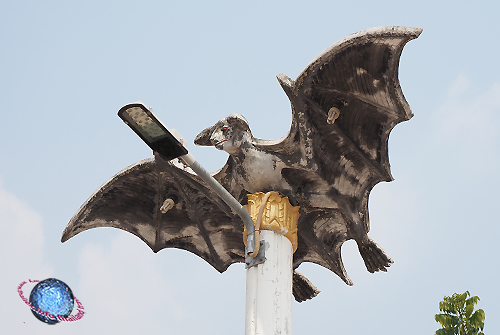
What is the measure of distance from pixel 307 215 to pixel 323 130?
1.56 m

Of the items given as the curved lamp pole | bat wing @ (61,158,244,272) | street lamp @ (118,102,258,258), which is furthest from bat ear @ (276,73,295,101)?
street lamp @ (118,102,258,258)

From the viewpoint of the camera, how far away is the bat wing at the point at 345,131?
378 inches

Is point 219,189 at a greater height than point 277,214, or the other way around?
point 277,214

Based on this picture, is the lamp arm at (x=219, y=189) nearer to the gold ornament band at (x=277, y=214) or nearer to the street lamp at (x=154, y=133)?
the street lamp at (x=154, y=133)

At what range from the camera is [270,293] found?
32.8 ft

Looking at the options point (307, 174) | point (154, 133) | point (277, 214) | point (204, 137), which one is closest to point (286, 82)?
point (307, 174)

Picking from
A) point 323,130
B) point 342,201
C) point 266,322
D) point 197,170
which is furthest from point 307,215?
point 197,170

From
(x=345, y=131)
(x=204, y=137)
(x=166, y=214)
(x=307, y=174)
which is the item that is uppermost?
(x=204, y=137)

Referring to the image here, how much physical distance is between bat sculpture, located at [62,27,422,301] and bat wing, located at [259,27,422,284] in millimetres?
15

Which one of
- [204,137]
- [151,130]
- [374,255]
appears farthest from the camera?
[204,137]

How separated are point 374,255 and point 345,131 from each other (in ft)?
6.51

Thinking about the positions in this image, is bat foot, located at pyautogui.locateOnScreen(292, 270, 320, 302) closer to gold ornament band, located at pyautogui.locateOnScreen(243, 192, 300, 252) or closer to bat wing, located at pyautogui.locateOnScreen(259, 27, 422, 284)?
bat wing, located at pyautogui.locateOnScreen(259, 27, 422, 284)

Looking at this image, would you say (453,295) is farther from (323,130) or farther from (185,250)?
(185,250)

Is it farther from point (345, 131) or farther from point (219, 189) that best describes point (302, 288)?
point (219, 189)
